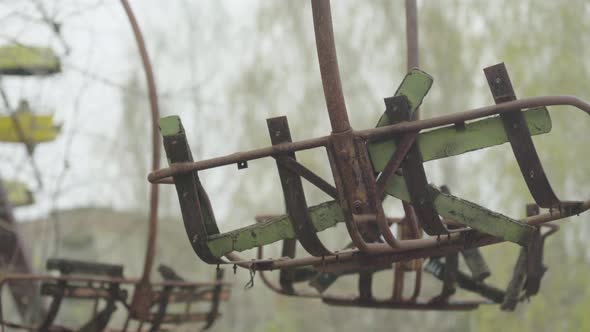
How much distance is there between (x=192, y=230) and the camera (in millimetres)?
1063

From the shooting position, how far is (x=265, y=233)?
1.07m

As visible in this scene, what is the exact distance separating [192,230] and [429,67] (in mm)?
6539

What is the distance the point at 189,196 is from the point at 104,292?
81 cm

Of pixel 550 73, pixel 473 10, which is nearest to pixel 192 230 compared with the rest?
pixel 550 73

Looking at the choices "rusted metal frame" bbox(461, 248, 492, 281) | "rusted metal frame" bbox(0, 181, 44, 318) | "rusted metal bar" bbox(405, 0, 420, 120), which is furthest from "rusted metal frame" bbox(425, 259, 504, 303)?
"rusted metal frame" bbox(0, 181, 44, 318)

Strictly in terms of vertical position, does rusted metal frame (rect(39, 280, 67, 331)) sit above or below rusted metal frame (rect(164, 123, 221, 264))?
below

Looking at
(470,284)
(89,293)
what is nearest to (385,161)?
(470,284)

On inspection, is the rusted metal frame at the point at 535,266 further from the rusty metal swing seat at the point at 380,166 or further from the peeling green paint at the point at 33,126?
the peeling green paint at the point at 33,126

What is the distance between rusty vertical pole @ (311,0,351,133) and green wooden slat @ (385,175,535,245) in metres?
0.12

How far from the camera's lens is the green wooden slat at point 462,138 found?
974 millimetres

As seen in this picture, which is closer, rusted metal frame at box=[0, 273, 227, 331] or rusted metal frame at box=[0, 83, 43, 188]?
rusted metal frame at box=[0, 273, 227, 331]

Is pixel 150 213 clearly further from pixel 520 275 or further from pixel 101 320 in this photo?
pixel 520 275

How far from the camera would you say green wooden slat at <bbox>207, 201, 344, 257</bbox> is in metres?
1.02

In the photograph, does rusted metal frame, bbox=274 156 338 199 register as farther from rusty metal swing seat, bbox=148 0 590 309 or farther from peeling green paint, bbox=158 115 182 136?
peeling green paint, bbox=158 115 182 136
